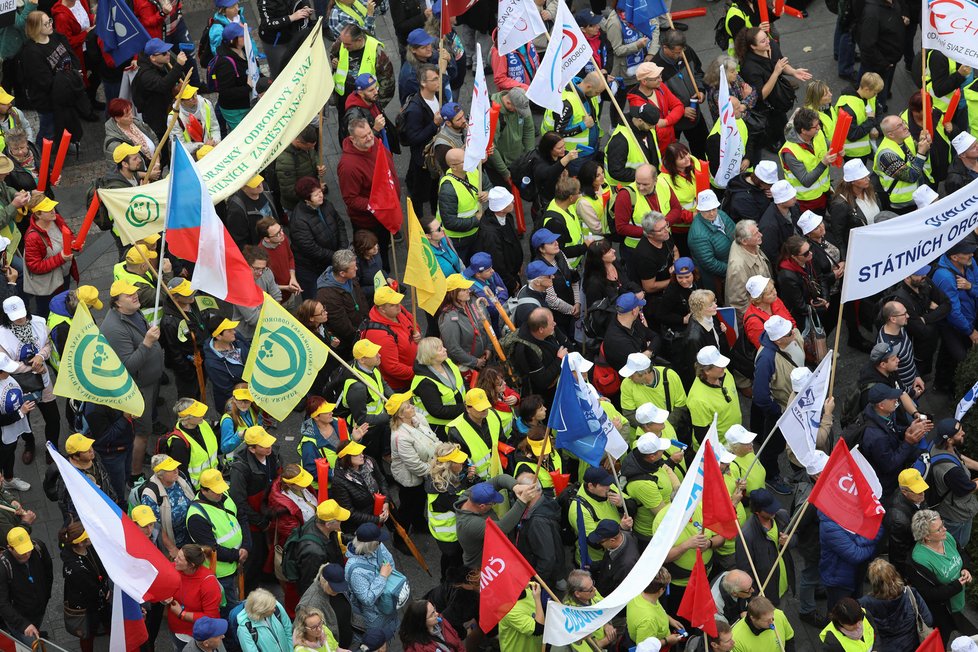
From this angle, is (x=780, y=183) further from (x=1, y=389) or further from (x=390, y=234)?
(x=1, y=389)

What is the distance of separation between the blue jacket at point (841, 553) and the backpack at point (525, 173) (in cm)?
502

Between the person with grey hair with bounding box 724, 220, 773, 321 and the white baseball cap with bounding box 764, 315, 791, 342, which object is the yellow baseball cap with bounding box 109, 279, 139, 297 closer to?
the person with grey hair with bounding box 724, 220, 773, 321

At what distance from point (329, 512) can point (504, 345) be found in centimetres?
273

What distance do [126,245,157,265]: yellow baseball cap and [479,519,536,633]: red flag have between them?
15.5ft

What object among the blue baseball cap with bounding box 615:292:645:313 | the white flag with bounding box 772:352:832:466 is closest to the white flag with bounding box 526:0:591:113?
the blue baseball cap with bounding box 615:292:645:313

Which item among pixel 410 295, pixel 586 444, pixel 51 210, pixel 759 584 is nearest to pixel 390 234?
pixel 410 295

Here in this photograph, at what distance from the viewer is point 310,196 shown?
15.8 m

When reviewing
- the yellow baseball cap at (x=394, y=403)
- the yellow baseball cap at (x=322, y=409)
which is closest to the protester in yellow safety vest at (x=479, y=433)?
the yellow baseball cap at (x=394, y=403)

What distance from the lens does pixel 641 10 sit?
1838 centimetres

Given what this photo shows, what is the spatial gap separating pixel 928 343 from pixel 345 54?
21.4ft

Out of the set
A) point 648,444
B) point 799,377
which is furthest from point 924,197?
point 648,444

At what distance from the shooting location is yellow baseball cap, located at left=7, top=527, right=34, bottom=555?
503 inches

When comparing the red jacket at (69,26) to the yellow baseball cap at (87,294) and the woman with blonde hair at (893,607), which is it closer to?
the yellow baseball cap at (87,294)

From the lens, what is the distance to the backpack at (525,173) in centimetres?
1678
